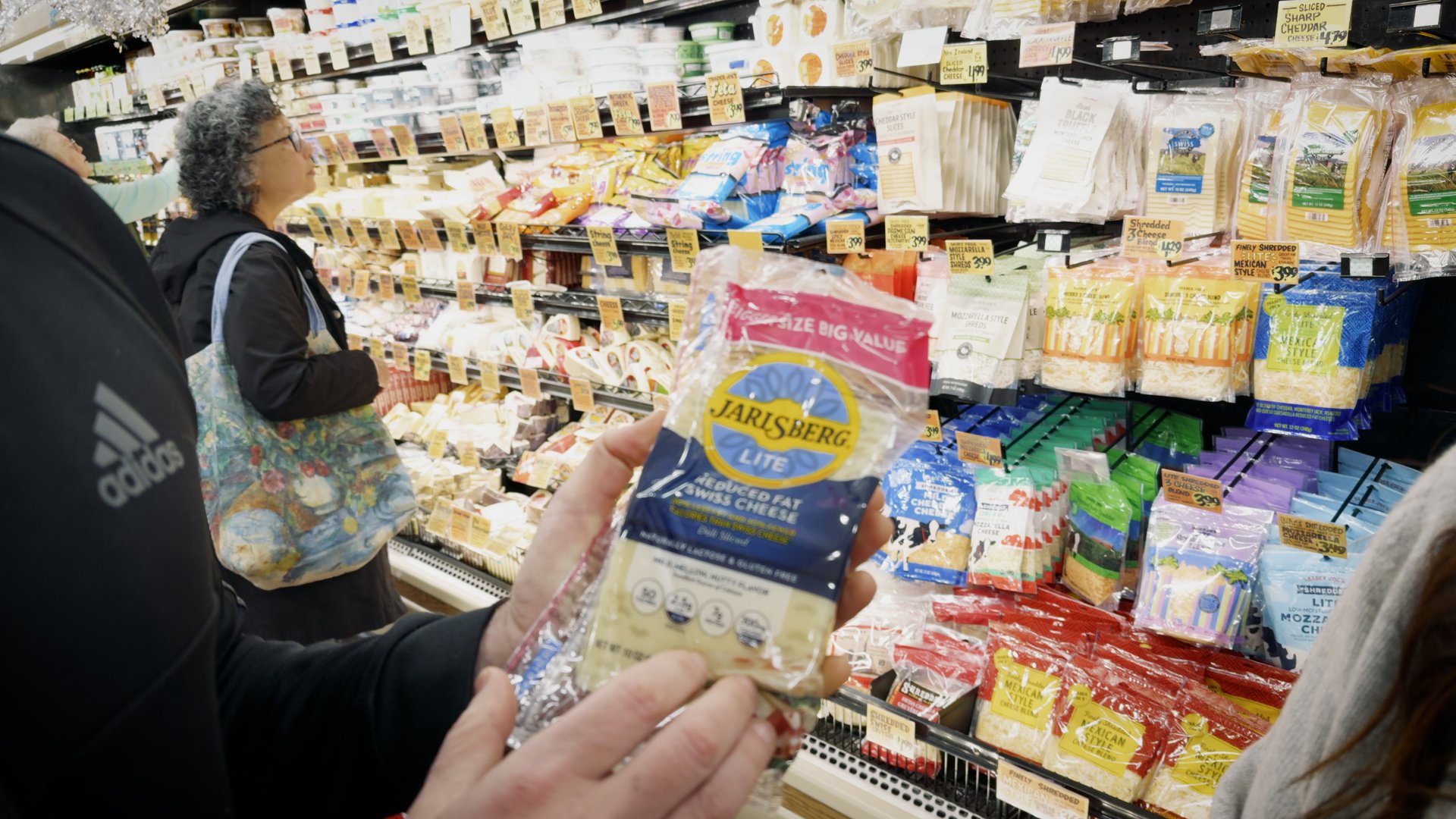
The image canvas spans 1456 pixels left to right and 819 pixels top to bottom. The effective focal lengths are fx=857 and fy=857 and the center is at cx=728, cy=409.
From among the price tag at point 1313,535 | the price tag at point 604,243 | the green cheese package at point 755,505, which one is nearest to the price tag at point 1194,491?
the price tag at point 1313,535

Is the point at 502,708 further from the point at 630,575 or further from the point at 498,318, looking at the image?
the point at 498,318

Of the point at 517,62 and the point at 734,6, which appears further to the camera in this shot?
the point at 517,62

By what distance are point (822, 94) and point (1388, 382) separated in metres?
1.29

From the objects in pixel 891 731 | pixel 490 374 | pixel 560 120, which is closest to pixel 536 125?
pixel 560 120

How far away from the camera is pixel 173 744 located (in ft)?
1.56

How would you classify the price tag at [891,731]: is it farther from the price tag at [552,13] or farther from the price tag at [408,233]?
the price tag at [408,233]

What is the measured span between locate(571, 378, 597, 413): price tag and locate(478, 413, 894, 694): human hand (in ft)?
6.17

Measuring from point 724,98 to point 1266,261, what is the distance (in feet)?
3.84

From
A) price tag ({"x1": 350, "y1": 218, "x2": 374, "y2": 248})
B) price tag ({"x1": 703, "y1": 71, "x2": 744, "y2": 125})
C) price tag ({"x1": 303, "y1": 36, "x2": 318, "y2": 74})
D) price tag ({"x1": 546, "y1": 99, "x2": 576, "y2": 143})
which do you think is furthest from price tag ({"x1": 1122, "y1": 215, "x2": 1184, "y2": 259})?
price tag ({"x1": 303, "y1": 36, "x2": 318, "y2": 74})

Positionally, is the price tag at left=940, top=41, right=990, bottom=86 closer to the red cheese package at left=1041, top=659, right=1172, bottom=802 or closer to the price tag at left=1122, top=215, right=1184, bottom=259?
the price tag at left=1122, top=215, right=1184, bottom=259

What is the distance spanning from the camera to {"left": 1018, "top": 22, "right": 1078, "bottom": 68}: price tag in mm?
1539

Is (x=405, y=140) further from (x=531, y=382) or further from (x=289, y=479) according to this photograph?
(x=289, y=479)

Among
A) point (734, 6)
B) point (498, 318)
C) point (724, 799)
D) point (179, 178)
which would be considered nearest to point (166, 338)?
point (724, 799)

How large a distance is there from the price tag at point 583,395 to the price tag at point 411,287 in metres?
0.95
